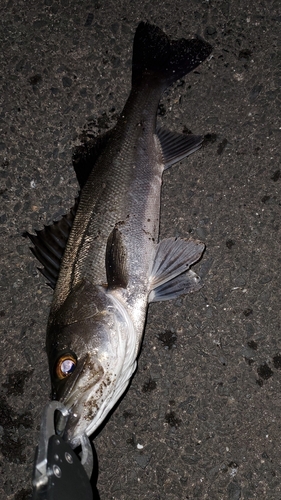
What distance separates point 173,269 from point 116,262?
1.47 feet

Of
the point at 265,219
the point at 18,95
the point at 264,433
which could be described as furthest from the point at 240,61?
the point at 264,433

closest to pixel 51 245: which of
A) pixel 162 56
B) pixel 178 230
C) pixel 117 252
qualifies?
pixel 117 252

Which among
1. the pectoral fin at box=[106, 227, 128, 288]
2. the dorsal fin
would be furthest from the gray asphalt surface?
the pectoral fin at box=[106, 227, 128, 288]

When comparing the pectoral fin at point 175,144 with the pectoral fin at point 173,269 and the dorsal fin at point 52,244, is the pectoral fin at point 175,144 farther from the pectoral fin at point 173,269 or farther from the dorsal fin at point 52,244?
the dorsal fin at point 52,244

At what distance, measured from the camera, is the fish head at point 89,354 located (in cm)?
272

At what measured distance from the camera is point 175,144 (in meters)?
3.65

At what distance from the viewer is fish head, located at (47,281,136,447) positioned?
2.72 metres

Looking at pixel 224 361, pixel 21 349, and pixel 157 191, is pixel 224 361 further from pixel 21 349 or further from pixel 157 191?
pixel 21 349

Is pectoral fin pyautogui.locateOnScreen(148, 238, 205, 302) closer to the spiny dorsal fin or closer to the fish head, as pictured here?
the fish head

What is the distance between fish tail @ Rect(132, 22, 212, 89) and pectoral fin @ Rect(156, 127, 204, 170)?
0.41m

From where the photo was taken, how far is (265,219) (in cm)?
359

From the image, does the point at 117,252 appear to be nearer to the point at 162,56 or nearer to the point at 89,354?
the point at 89,354

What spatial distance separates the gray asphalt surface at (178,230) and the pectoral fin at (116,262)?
2.06ft

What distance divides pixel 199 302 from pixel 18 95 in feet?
7.99
